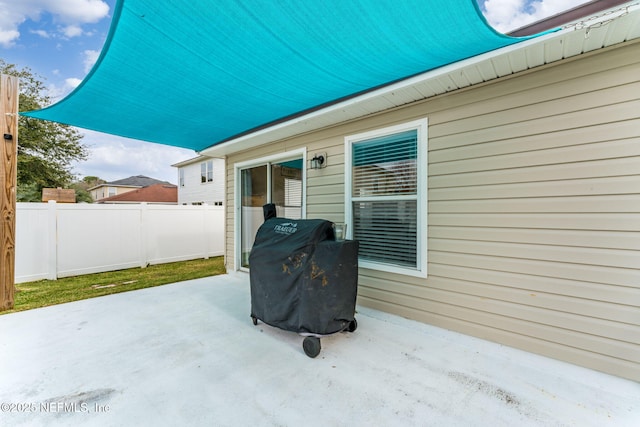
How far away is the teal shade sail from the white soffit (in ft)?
0.35

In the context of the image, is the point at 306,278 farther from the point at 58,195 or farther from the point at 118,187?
the point at 118,187

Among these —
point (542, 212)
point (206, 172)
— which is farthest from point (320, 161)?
point (206, 172)

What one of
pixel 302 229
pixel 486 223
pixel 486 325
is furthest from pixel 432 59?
pixel 486 325

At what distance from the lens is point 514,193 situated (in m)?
2.46

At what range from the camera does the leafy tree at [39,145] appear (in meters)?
11.9

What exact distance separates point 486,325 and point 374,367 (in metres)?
1.22

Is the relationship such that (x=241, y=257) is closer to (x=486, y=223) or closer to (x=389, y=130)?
(x=389, y=130)

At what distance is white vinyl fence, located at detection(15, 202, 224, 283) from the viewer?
16.9ft

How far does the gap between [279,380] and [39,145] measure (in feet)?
54.5

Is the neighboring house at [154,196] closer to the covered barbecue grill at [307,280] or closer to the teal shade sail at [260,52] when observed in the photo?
the teal shade sail at [260,52]

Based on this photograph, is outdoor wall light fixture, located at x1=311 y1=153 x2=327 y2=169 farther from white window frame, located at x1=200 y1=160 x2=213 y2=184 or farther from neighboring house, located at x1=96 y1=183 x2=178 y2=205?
neighboring house, located at x1=96 y1=183 x2=178 y2=205

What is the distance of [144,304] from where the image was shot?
3.82 meters

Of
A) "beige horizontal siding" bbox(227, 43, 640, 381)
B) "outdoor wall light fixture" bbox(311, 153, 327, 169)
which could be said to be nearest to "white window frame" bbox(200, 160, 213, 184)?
"outdoor wall light fixture" bbox(311, 153, 327, 169)

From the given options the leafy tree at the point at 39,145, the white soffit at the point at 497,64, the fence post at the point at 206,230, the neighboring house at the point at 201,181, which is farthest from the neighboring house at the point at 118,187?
the white soffit at the point at 497,64
